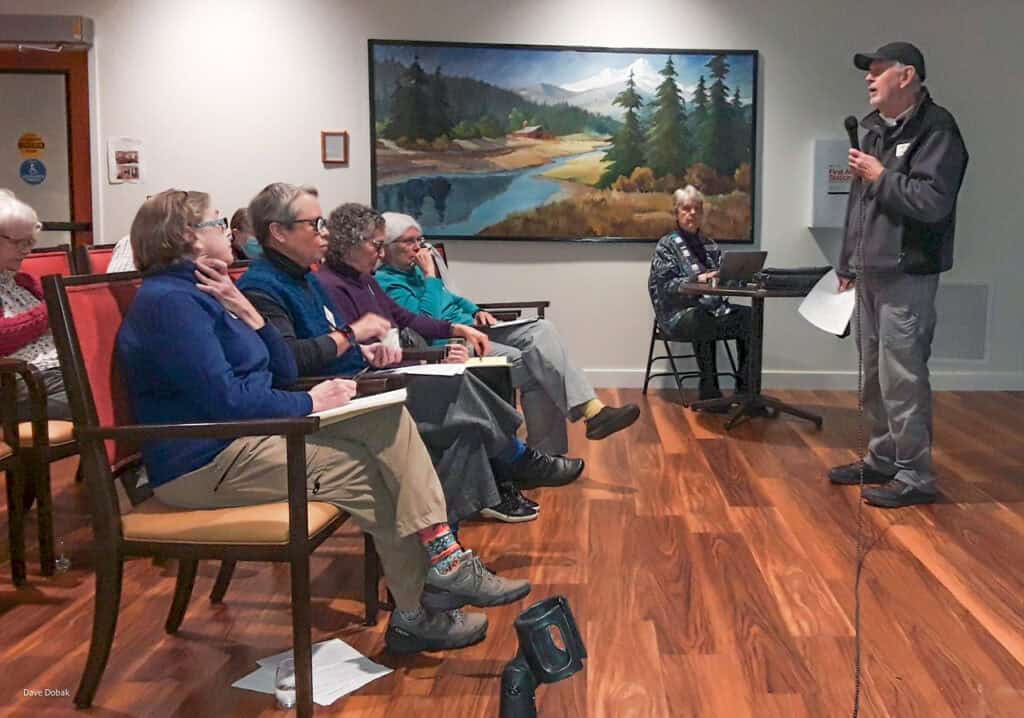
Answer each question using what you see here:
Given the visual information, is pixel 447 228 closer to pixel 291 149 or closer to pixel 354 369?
pixel 291 149

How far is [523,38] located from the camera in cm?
626

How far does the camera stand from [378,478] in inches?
94.2

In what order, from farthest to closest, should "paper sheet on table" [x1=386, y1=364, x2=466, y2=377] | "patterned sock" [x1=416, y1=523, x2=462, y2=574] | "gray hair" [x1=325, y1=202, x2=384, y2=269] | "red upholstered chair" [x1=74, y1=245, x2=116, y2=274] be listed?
"red upholstered chair" [x1=74, y1=245, x2=116, y2=274]
"gray hair" [x1=325, y1=202, x2=384, y2=269]
"paper sheet on table" [x1=386, y1=364, x2=466, y2=377]
"patterned sock" [x1=416, y1=523, x2=462, y2=574]

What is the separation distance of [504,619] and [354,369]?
893 millimetres

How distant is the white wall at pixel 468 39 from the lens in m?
6.18

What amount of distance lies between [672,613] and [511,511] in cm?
103

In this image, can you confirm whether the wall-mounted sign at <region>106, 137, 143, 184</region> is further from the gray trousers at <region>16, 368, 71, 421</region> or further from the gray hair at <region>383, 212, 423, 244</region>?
the gray trousers at <region>16, 368, 71, 421</region>

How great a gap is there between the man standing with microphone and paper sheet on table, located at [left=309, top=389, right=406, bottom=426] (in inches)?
88.7

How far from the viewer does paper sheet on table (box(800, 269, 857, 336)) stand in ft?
13.9

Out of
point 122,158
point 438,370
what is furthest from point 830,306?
point 122,158

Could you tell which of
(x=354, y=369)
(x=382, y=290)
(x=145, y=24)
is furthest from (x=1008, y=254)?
(x=145, y=24)

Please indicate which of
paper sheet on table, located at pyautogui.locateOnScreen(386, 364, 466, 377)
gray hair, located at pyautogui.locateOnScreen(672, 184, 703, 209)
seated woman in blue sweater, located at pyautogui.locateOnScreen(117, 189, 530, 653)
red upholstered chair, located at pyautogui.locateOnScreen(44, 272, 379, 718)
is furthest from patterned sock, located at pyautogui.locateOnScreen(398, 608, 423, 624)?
gray hair, located at pyautogui.locateOnScreen(672, 184, 703, 209)

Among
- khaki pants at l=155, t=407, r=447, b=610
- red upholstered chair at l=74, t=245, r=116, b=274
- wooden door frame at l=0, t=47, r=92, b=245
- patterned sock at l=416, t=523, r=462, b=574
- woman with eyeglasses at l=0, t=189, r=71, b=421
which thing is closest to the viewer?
khaki pants at l=155, t=407, r=447, b=610

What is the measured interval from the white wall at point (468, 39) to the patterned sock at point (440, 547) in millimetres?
4239
